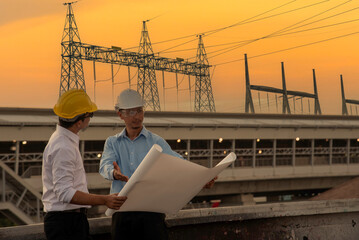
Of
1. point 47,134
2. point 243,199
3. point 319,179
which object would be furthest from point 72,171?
point 319,179

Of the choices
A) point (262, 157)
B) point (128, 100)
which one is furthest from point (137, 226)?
point (262, 157)

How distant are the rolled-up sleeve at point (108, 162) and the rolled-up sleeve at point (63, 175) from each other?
81cm

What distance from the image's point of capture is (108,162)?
6035 millimetres

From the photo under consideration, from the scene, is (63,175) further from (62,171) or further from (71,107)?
(71,107)

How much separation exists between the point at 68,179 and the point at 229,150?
55.9 m

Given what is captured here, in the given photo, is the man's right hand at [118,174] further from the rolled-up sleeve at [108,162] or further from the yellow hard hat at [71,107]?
the yellow hard hat at [71,107]

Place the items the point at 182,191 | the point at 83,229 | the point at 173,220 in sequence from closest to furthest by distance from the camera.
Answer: the point at 83,229, the point at 182,191, the point at 173,220

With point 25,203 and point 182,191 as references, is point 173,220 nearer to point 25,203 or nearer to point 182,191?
point 182,191

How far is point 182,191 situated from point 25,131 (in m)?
40.1

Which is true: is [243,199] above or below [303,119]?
below

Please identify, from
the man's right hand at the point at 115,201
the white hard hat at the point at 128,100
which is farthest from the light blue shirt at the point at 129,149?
the man's right hand at the point at 115,201

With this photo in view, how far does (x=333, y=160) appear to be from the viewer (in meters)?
69.6

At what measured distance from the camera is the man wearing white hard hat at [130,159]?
5945mm

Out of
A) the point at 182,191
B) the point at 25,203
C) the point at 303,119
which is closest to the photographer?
the point at 182,191
